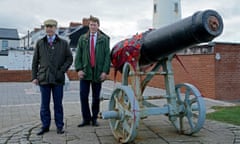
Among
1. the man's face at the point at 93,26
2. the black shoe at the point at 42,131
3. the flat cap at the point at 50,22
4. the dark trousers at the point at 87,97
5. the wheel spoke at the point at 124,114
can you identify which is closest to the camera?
the wheel spoke at the point at 124,114

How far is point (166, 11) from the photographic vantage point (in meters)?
24.5

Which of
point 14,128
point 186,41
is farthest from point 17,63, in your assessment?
point 186,41

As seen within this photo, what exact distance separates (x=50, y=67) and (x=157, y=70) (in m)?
1.67

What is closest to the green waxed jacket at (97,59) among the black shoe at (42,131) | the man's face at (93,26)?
the man's face at (93,26)

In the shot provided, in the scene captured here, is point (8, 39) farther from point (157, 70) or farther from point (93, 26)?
point (157, 70)

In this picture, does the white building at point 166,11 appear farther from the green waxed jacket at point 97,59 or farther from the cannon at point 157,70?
the cannon at point 157,70

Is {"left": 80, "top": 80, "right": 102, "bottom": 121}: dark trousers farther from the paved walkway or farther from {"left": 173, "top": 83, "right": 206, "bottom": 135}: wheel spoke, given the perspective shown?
{"left": 173, "top": 83, "right": 206, "bottom": 135}: wheel spoke

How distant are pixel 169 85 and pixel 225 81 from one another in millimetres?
6605

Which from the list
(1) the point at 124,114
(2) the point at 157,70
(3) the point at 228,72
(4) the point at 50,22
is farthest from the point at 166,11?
(1) the point at 124,114

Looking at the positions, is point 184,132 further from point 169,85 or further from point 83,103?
point 83,103

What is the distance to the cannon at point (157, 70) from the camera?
3936mm

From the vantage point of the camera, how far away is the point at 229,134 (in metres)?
5.03

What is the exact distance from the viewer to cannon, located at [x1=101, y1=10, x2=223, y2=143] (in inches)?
155

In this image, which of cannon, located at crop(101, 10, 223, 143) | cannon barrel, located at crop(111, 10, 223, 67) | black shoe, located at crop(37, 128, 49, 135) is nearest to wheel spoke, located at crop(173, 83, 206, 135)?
cannon, located at crop(101, 10, 223, 143)
